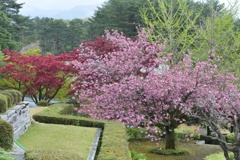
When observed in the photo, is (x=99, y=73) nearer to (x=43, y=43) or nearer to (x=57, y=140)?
(x=57, y=140)

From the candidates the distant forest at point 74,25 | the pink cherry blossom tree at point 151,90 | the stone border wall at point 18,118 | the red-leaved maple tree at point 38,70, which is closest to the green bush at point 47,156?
the stone border wall at point 18,118

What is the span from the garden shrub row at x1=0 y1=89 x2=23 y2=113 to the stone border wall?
110 mm

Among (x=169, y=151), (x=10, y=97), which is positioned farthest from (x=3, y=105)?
(x=169, y=151)

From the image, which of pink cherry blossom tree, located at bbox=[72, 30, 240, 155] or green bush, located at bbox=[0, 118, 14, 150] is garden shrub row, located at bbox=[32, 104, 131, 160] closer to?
pink cherry blossom tree, located at bbox=[72, 30, 240, 155]

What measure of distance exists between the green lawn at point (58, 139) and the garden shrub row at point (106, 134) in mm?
385

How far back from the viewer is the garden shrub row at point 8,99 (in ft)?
22.4

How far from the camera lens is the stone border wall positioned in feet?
22.7

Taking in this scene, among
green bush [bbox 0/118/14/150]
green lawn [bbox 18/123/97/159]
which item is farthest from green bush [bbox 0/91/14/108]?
green bush [bbox 0/118/14/150]

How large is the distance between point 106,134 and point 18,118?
6.82 ft

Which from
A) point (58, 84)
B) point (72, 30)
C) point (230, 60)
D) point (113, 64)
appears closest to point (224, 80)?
point (113, 64)

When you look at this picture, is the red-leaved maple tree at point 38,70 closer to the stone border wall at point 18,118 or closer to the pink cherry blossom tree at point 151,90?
the pink cherry blossom tree at point 151,90

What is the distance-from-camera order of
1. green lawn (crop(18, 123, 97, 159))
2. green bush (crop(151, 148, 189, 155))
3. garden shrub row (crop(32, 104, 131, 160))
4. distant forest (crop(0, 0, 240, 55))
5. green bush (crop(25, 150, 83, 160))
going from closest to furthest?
green bush (crop(25, 150, 83, 160)), garden shrub row (crop(32, 104, 131, 160)), green lawn (crop(18, 123, 97, 159)), green bush (crop(151, 148, 189, 155)), distant forest (crop(0, 0, 240, 55))

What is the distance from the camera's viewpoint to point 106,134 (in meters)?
7.76

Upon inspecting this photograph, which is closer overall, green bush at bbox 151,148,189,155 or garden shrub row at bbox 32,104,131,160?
garden shrub row at bbox 32,104,131,160
